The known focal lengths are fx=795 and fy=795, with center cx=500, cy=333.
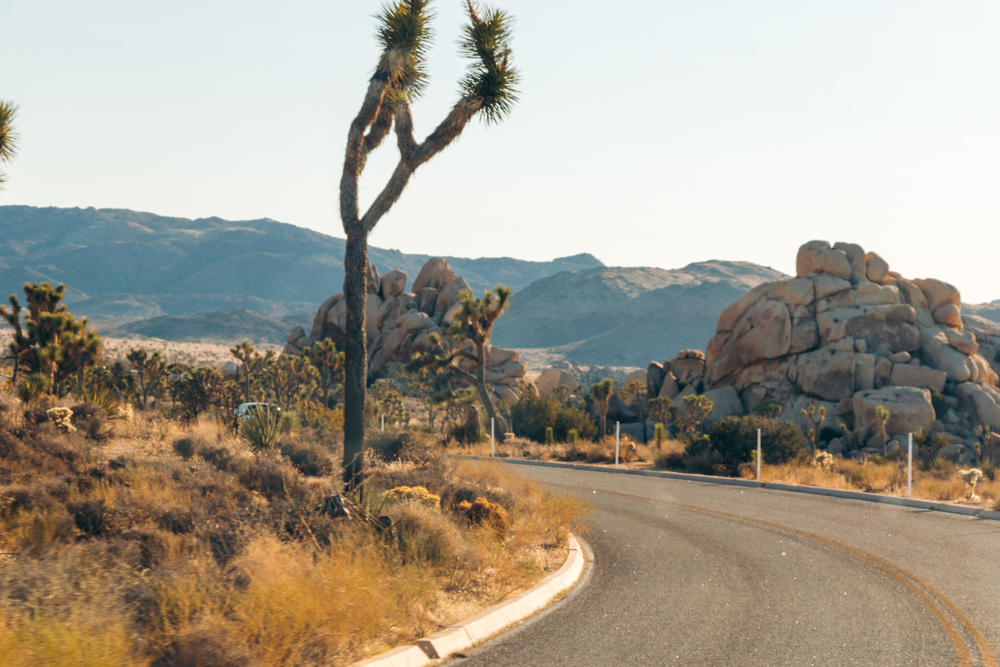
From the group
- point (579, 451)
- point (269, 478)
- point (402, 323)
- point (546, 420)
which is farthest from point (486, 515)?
point (402, 323)

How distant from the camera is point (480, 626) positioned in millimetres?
7141

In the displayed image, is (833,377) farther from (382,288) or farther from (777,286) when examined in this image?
(382,288)

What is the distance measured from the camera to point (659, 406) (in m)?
49.2

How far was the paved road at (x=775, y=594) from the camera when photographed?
21.9ft

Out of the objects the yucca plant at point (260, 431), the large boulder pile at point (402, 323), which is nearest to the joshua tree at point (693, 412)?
the large boulder pile at point (402, 323)

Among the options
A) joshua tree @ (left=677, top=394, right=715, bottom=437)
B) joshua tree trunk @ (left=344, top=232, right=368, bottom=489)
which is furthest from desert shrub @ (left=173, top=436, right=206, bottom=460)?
joshua tree @ (left=677, top=394, right=715, bottom=437)

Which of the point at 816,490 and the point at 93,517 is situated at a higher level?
the point at 93,517

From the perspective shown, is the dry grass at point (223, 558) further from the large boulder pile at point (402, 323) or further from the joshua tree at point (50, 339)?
the large boulder pile at point (402, 323)

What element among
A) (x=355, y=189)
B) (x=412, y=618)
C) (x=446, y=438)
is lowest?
(x=446, y=438)

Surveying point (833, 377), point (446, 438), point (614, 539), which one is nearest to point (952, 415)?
point (833, 377)

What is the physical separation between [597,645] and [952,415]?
48087mm

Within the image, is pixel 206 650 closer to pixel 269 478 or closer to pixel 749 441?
pixel 269 478

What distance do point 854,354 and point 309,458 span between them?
144 feet

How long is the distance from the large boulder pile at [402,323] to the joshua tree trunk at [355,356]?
57980 millimetres
